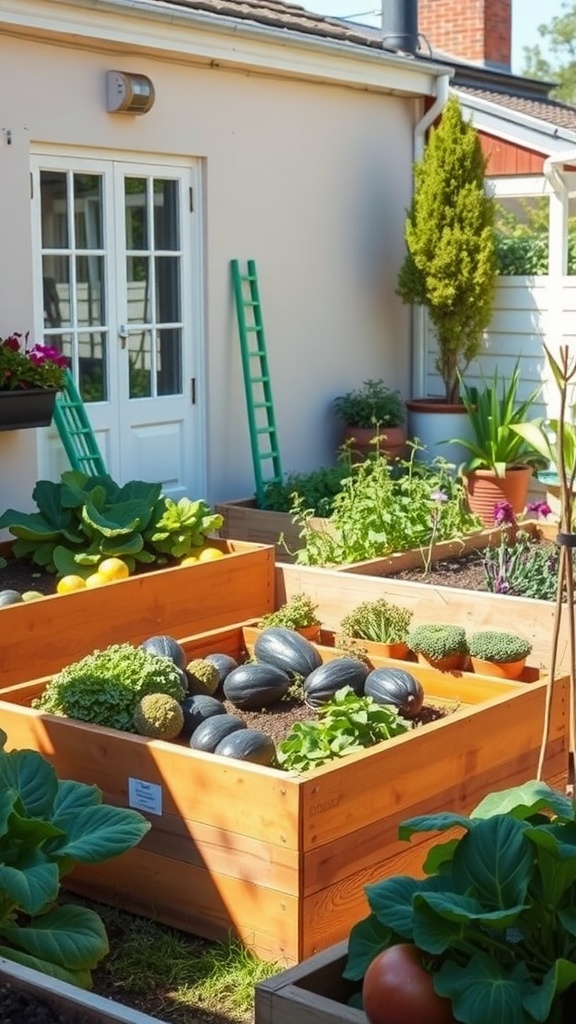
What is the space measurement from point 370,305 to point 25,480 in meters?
3.34

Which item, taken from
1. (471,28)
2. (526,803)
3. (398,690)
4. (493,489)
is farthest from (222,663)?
(471,28)

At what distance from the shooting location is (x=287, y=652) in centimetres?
497

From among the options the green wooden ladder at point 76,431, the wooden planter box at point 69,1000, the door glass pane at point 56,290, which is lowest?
the wooden planter box at point 69,1000

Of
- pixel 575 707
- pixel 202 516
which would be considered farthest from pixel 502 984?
pixel 202 516

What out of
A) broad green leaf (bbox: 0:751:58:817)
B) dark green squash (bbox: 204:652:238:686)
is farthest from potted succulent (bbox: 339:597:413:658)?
broad green leaf (bbox: 0:751:58:817)

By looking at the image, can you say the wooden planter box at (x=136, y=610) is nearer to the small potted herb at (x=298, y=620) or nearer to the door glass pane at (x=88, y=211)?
the small potted herb at (x=298, y=620)

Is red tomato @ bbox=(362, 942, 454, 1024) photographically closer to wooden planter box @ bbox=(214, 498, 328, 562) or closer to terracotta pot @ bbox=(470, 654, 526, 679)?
terracotta pot @ bbox=(470, 654, 526, 679)

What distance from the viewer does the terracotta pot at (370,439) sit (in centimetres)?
919

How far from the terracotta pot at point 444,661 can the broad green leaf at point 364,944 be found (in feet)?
8.63

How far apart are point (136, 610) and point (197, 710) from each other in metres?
1.42

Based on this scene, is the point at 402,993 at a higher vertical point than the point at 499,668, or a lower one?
higher

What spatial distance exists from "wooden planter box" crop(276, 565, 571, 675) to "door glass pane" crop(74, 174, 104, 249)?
2.56 metres

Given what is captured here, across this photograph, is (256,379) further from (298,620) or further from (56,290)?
(298,620)

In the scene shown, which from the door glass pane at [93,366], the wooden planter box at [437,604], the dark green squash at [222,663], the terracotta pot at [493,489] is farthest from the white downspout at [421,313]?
the dark green squash at [222,663]
